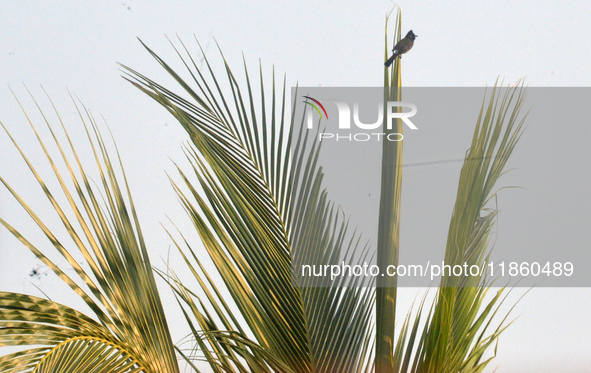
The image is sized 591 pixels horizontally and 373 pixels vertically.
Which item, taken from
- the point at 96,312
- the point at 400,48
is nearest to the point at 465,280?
the point at 400,48

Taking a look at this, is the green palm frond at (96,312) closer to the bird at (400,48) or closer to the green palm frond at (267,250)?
the green palm frond at (267,250)

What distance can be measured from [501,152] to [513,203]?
1.23 ft

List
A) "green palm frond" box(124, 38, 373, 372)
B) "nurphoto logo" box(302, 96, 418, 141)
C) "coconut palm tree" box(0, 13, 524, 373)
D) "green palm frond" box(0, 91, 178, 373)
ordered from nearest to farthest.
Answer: "green palm frond" box(0, 91, 178, 373)
"coconut palm tree" box(0, 13, 524, 373)
"green palm frond" box(124, 38, 373, 372)
"nurphoto logo" box(302, 96, 418, 141)

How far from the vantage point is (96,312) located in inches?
22.9

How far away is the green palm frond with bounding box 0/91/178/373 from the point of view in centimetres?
50

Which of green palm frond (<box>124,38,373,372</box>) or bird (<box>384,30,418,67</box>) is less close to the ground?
bird (<box>384,30,418,67</box>)

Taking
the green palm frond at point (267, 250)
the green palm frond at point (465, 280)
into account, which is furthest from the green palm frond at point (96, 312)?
the green palm frond at point (465, 280)

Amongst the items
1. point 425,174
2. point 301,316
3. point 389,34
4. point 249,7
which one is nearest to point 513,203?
point 425,174

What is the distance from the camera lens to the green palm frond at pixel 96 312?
501 mm

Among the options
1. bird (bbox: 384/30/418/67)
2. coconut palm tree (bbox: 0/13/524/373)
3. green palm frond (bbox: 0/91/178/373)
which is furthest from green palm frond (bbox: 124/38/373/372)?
bird (bbox: 384/30/418/67)

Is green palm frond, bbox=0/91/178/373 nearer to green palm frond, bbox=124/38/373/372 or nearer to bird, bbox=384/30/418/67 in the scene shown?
green palm frond, bbox=124/38/373/372

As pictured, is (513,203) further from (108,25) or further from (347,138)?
(108,25)

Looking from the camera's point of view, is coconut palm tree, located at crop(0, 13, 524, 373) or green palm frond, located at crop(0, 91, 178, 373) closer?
green palm frond, located at crop(0, 91, 178, 373)

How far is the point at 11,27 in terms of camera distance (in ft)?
3.68
